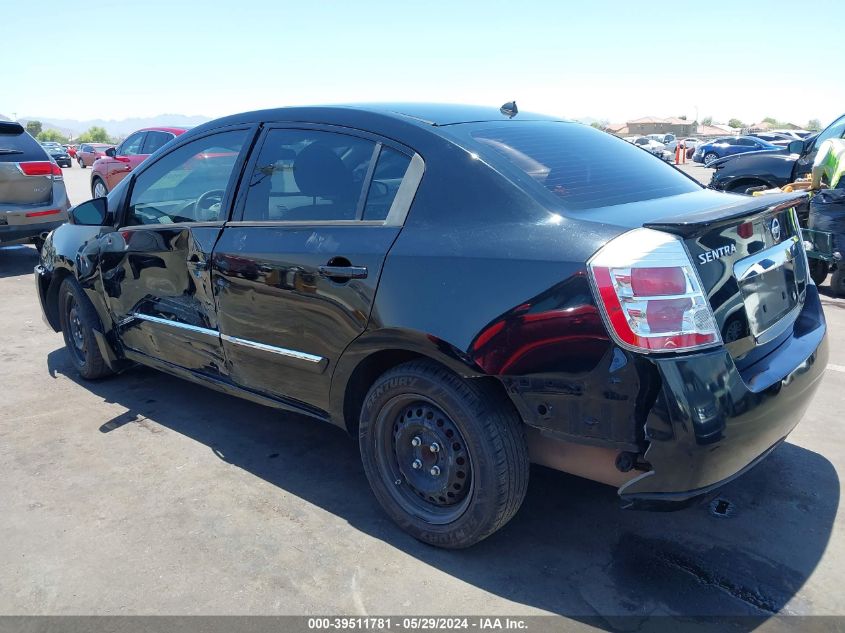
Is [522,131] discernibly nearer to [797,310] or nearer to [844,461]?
[797,310]

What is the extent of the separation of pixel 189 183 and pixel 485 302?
7.48ft

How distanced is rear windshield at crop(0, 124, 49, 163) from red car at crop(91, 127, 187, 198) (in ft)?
17.3

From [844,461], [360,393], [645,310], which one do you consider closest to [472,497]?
[360,393]

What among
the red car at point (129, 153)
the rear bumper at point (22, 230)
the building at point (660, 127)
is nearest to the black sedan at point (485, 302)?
the rear bumper at point (22, 230)

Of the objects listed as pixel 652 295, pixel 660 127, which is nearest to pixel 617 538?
pixel 652 295

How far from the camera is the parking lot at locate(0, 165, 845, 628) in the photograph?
8.42 feet

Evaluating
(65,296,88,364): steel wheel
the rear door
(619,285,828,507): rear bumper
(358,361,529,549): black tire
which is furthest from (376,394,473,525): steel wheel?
(65,296,88,364): steel wheel

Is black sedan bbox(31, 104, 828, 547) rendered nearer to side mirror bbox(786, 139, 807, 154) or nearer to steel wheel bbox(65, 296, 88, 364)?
steel wheel bbox(65, 296, 88, 364)

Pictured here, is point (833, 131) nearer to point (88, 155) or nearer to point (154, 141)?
point (154, 141)

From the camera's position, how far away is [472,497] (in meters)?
2.68

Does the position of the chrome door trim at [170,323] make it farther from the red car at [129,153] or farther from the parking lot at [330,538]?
the red car at [129,153]

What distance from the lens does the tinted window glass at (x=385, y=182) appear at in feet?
9.57

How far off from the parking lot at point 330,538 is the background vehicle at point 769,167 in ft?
20.1

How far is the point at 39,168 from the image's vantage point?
342 inches
